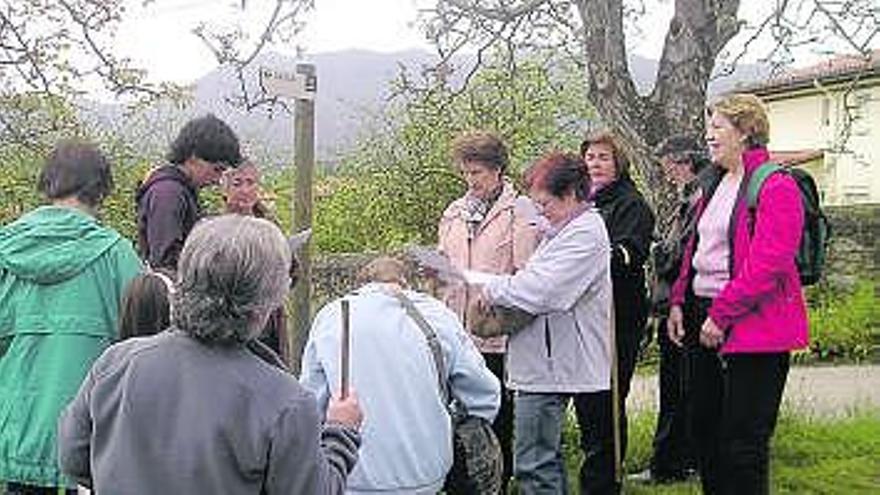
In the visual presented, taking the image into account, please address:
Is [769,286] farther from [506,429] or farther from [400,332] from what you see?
[400,332]

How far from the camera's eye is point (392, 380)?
138 inches

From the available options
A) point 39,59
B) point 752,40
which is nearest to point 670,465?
point 752,40

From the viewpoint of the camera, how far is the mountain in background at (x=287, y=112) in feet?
24.3

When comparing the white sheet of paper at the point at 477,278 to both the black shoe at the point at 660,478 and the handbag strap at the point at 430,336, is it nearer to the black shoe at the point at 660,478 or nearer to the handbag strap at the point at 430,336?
the handbag strap at the point at 430,336

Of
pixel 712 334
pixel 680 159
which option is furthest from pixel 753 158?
pixel 680 159

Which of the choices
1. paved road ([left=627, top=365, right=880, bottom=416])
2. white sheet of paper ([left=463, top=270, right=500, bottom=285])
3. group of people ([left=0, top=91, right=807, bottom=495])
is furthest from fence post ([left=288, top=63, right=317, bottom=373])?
paved road ([left=627, top=365, right=880, bottom=416])

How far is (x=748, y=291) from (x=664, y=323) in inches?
64.3

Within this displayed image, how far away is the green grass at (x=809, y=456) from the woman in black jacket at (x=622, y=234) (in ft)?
2.50

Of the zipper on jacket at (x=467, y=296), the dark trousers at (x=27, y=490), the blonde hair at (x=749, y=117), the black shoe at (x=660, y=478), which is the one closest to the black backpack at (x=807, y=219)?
the blonde hair at (x=749, y=117)

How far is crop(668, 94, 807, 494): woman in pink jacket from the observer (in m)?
4.59

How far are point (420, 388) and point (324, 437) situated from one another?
0.88 meters

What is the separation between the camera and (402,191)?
11.0 m

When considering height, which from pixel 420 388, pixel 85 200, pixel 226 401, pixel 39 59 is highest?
pixel 39 59

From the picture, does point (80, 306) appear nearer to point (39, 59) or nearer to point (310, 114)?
point (310, 114)
